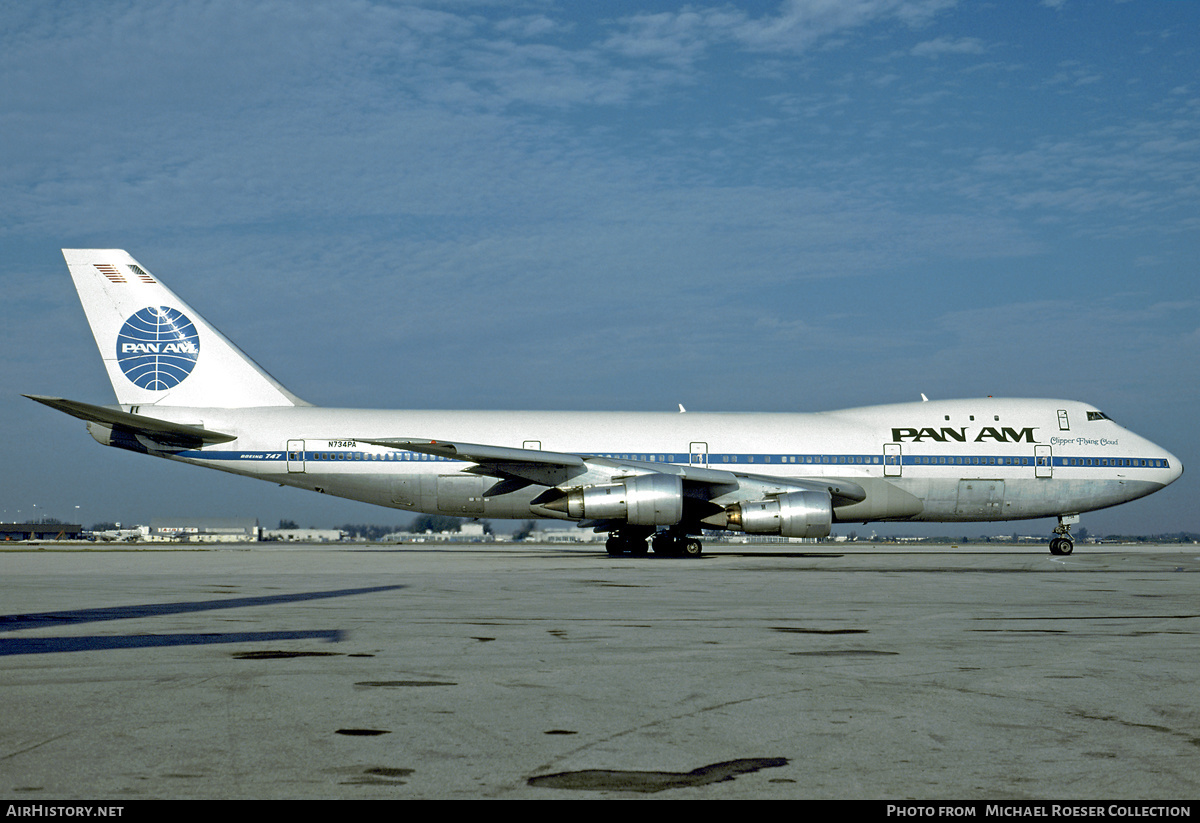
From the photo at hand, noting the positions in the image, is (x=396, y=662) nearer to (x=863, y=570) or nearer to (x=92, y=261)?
(x=863, y=570)

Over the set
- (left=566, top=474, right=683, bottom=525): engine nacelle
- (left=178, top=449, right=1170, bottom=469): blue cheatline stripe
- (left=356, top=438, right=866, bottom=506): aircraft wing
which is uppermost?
(left=178, top=449, right=1170, bottom=469): blue cheatline stripe

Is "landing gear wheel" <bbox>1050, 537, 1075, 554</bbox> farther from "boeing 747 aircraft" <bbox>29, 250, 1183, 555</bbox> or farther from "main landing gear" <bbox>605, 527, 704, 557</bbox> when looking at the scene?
"main landing gear" <bbox>605, 527, 704, 557</bbox>

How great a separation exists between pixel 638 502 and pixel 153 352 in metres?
16.0

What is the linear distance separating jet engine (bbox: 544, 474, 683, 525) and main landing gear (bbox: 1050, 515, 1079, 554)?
1359cm

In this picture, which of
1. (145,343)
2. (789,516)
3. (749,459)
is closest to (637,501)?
(789,516)

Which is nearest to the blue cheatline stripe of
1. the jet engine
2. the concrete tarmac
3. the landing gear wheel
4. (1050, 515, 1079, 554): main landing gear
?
(1050, 515, 1079, 554): main landing gear

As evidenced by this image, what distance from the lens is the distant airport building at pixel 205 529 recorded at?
97625 millimetres

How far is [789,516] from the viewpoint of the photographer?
85.0 ft

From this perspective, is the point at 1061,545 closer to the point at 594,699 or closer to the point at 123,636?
the point at 594,699

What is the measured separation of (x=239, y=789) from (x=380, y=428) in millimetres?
25740

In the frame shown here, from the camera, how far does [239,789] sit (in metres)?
4.07

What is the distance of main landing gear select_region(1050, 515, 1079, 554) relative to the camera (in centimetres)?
3127
